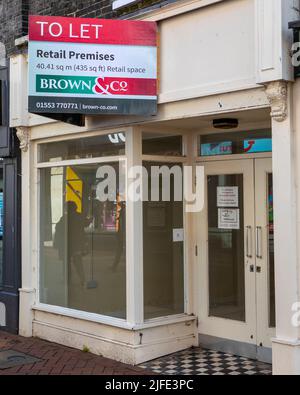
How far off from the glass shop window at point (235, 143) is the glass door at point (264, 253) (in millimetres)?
167

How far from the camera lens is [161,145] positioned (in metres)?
6.99

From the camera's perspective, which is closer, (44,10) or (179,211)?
(179,211)

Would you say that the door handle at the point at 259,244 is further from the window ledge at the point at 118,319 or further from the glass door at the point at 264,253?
the window ledge at the point at 118,319

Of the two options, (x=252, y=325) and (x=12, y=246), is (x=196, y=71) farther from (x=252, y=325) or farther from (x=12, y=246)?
(x=12, y=246)

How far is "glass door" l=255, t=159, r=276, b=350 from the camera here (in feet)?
20.7

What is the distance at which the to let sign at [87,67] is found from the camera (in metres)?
6.27

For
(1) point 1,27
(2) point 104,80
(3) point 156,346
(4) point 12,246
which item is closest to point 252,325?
(3) point 156,346

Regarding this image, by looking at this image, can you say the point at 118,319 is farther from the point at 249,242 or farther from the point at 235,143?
the point at 235,143

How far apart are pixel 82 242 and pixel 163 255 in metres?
1.23

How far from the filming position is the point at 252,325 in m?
6.45

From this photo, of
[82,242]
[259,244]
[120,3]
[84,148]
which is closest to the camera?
[259,244]

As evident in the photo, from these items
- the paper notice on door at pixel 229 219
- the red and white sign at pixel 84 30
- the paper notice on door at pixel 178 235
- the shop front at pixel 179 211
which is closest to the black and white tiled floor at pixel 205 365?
the shop front at pixel 179 211

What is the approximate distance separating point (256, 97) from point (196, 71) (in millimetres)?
839
